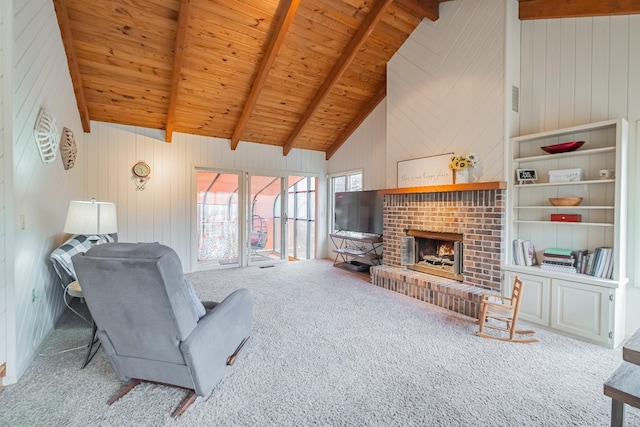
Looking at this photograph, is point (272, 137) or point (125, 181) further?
point (272, 137)

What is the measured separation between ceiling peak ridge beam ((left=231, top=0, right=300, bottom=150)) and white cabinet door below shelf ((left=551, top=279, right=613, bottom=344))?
4.08 metres

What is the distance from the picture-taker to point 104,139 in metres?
4.75

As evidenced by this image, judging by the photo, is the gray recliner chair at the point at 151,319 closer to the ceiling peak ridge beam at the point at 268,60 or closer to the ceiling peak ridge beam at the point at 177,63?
the ceiling peak ridge beam at the point at 177,63

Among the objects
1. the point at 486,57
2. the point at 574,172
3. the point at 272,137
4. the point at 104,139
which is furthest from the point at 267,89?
the point at 574,172

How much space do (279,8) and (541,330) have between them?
182 inches

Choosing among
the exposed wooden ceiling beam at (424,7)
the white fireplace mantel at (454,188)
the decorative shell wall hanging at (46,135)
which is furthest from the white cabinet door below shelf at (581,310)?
the decorative shell wall hanging at (46,135)

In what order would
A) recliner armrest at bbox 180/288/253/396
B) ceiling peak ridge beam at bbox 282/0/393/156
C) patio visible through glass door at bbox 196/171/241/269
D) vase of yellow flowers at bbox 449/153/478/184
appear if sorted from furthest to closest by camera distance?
patio visible through glass door at bbox 196/171/241/269
ceiling peak ridge beam at bbox 282/0/393/156
vase of yellow flowers at bbox 449/153/478/184
recliner armrest at bbox 180/288/253/396

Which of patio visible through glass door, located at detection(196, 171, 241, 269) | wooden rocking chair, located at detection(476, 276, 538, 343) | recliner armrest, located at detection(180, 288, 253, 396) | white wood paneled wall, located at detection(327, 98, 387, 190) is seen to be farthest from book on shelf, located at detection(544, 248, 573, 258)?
patio visible through glass door, located at detection(196, 171, 241, 269)

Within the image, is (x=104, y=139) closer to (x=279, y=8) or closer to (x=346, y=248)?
(x=279, y=8)

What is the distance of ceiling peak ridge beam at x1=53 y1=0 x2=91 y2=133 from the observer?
305cm

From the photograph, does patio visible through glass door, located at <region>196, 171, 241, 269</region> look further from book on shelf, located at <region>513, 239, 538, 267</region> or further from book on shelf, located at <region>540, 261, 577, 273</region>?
book on shelf, located at <region>540, 261, 577, 273</region>

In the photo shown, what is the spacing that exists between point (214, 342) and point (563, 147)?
3.64 m

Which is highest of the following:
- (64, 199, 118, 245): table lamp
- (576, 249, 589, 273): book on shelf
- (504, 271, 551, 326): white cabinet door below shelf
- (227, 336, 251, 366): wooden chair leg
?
(64, 199, 118, 245): table lamp

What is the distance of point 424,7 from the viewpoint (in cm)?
386
